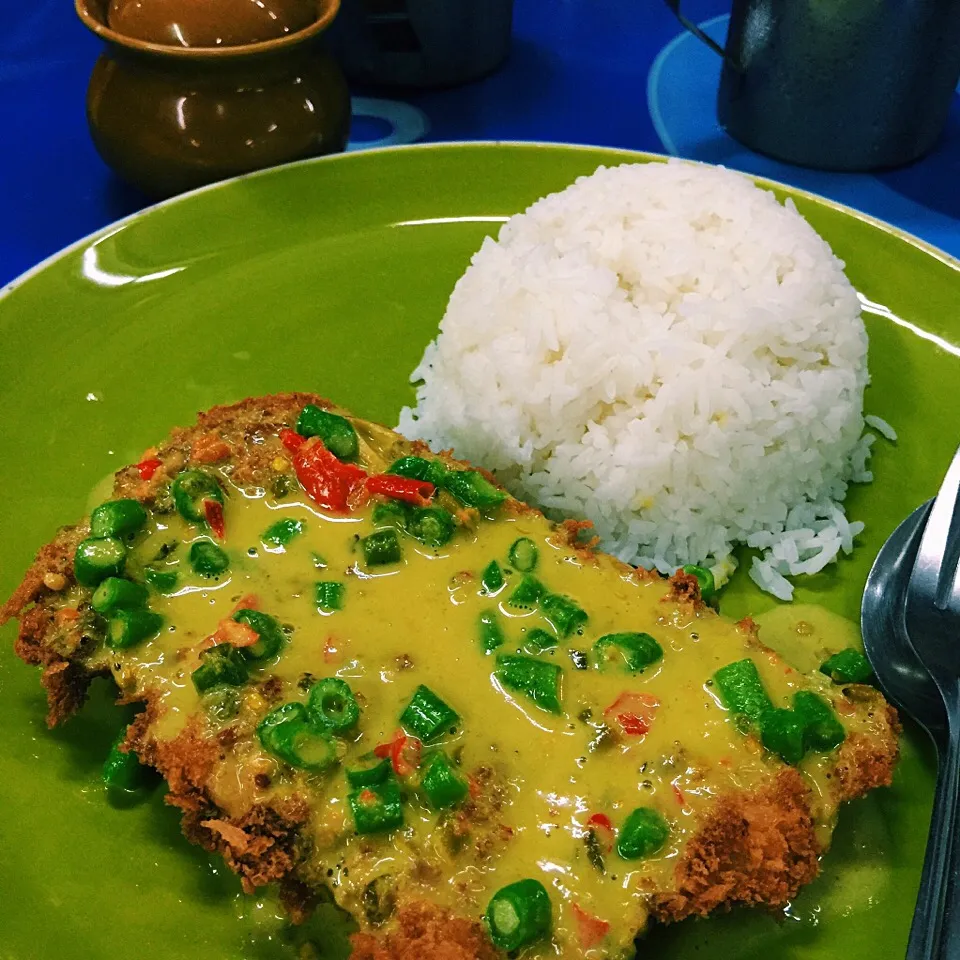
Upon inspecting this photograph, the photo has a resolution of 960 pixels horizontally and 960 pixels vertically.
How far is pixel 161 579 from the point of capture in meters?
2.58

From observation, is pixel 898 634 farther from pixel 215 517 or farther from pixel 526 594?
pixel 215 517

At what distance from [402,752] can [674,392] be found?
1.67 m

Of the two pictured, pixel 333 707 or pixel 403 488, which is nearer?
pixel 333 707

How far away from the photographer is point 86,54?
5.95 m

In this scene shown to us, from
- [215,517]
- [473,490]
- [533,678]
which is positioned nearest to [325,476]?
[215,517]

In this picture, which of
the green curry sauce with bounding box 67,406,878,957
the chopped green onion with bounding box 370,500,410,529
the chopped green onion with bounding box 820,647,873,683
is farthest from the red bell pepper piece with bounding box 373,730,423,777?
the chopped green onion with bounding box 820,647,873,683

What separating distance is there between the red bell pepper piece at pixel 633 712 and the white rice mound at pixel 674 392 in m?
1.01

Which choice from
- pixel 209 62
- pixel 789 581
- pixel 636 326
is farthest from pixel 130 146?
pixel 789 581

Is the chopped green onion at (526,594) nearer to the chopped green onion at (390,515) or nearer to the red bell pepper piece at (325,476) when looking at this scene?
the chopped green onion at (390,515)

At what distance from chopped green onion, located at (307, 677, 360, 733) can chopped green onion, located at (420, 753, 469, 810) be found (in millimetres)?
233

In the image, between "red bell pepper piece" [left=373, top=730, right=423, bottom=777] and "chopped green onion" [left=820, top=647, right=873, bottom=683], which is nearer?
"red bell pepper piece" [left=373, top=730, right=423, bottom=777]

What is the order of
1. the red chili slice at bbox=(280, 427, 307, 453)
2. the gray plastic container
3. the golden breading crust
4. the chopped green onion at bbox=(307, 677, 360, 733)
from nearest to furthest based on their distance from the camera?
the golden breading crust → the chopped green onion at bbox=(307, 677, 360, 733) → the red chili slice at bbox=(280, 427, 307, 453) → the gray plastic container

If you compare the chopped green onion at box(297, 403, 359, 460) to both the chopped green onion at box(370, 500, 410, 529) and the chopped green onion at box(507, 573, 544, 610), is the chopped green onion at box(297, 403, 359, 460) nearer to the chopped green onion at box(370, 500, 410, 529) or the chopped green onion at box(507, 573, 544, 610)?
the chopped green onion at box(370, 500, 410, 529)

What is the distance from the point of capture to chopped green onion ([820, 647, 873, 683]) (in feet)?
9.00
